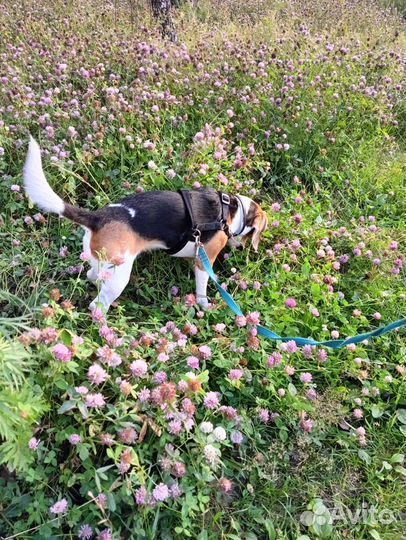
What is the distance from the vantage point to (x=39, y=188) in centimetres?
262

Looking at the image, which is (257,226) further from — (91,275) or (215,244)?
(91,275)

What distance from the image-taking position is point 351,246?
362cm

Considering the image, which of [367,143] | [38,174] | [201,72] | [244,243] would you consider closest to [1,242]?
[38,174]

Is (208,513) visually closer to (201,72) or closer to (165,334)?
(165,334)

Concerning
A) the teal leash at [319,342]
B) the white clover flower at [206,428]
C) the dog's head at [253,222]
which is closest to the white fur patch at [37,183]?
the teal leash at [319,342]

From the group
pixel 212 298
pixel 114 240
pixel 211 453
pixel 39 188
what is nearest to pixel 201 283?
pixel 212 298

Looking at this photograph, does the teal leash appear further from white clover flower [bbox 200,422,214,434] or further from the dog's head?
white clover flower [bbox 200,422,214,434]

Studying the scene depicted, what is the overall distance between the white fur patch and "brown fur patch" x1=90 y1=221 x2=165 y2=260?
0.28 m

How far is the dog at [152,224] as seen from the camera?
268 centimetres

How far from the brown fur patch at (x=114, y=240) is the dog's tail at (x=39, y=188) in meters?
0.17

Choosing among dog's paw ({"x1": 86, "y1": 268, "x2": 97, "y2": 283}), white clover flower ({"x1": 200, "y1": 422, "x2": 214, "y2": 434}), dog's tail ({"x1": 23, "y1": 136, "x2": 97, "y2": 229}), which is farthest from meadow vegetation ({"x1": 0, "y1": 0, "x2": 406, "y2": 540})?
dog's tail ({"x1": 23, "y1": 136, "x2": 97, "y2": 229})

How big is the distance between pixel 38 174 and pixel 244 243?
1617 mm

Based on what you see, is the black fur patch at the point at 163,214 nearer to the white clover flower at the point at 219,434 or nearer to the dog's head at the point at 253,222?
the dog's head at the point at 253,222

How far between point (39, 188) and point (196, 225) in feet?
3.50
